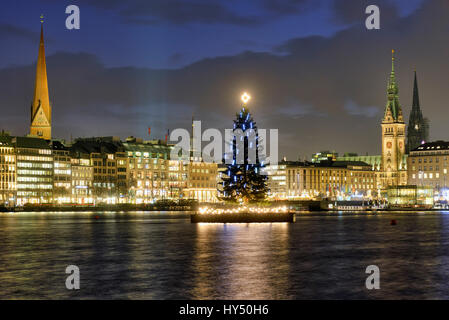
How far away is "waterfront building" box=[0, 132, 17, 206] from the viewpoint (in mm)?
181250

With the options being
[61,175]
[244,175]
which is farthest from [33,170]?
[244,175]

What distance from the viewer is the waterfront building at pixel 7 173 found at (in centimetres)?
18125

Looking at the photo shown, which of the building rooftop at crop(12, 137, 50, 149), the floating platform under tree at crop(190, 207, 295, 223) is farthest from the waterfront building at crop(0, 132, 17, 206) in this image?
the floating platform under tree at crop(190, 207, 295, 223)

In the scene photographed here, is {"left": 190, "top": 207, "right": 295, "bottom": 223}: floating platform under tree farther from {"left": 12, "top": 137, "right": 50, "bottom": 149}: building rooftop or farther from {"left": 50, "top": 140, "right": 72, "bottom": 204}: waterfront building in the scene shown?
{"left": 50, "top": 140, "right": 72, "bottom": 204}: waterfront building

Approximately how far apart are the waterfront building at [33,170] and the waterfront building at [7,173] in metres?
1.51

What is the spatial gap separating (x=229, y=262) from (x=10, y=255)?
46.4 feet

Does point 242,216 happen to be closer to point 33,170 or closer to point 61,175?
point 33,170

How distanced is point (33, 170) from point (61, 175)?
9.26 metres

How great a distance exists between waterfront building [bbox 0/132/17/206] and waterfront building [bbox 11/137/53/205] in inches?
59.6

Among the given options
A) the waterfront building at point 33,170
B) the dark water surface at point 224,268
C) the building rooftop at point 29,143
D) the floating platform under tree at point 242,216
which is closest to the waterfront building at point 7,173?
the waterfront building at point 33,170

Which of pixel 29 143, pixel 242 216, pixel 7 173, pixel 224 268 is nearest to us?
pixel 224 268

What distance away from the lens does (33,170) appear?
188500mm
